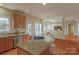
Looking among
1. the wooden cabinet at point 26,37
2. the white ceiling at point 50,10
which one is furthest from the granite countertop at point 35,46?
the white ceiling at point 50,10

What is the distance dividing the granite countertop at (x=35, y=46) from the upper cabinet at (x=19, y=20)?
33 centimetres

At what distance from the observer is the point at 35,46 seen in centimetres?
191

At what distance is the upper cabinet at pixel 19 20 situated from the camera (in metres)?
2.00

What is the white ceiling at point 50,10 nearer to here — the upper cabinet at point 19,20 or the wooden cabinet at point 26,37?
the upper cabinet at point 19,20

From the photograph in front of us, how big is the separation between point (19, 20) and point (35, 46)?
0.53 m

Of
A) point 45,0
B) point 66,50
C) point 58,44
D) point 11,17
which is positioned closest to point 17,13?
point 11,17

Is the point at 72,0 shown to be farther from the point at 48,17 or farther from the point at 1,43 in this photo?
the point at 1,43

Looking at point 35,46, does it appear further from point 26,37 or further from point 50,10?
point 50,10

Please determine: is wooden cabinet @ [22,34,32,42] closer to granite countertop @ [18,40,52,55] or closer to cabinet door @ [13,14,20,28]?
granite countertop @ [18,40,52,55]

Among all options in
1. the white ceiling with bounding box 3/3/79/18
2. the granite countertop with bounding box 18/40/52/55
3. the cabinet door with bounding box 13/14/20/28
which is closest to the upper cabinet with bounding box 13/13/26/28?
the cabinet door with bounding box 13/14/20/28

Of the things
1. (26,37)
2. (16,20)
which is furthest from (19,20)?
(26,37)

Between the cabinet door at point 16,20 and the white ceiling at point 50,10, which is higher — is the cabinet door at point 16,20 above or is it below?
below

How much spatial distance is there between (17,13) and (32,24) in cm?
33

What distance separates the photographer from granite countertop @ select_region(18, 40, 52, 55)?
179 cm
